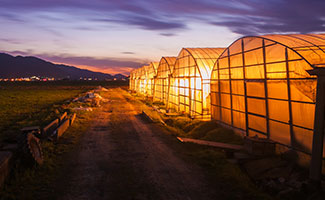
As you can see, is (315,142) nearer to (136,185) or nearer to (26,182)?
(136,185)

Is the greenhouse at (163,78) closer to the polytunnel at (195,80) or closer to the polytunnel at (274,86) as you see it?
the polytunnel at (195,80)

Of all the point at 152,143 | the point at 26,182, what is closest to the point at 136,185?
the point at 26,182

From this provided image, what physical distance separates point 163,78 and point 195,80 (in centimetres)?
1361

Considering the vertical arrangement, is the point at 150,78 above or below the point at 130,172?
above

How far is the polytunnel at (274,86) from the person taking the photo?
9719 mm

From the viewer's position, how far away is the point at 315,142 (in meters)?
7.07

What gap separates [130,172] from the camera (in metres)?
9.30

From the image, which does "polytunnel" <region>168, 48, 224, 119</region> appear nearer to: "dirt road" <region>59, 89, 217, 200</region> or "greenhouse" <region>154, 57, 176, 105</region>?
"greenhouse" <region>154, 57, 176, 105</region>

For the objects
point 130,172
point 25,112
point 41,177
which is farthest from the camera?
point 25,112

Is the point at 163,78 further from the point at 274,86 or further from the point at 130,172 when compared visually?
the point at 130,172

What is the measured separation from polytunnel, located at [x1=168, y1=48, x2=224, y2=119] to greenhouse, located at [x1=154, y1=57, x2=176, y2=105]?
5.43 m

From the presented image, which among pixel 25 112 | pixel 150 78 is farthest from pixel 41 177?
pixel 150 78

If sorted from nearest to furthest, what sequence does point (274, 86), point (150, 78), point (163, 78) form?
point (274, 86) < point (163, 78) < point (150, 78)

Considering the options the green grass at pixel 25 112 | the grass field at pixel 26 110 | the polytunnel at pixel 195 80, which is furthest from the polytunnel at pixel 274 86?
the green grass at pixel 25 112
